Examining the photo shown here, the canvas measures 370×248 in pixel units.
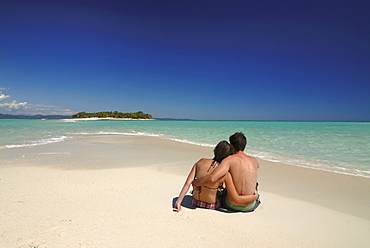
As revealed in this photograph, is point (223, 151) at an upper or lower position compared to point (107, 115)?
lower

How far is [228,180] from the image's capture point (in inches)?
138

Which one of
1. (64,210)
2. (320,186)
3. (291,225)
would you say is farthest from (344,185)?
(64,210)

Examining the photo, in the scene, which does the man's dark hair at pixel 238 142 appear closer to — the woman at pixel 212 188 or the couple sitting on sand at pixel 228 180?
the couple sitting on sand at pixel 228 180

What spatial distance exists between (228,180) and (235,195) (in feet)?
0.95

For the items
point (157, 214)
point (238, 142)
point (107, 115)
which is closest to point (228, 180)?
point (238, 142)

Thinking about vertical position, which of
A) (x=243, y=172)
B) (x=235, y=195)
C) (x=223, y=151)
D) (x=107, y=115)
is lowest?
(x=235, y=195)

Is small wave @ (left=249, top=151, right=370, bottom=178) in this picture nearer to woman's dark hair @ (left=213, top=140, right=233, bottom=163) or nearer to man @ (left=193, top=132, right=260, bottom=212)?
man @ (left=193, top=132, right=260, bottom=212)

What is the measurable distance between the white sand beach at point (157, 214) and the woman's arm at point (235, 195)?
0.26 metres

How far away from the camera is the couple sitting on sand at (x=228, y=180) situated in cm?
348

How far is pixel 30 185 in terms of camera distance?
15.9 ft

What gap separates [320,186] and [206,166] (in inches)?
147

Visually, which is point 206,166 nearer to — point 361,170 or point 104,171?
point 104,171

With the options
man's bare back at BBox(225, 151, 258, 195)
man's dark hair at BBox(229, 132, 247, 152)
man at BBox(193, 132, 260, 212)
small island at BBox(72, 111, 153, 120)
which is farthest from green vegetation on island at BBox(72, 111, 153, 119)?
man's bare back at BBox(225, 151, 258, 195)

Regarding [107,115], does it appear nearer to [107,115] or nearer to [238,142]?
[107,115]
